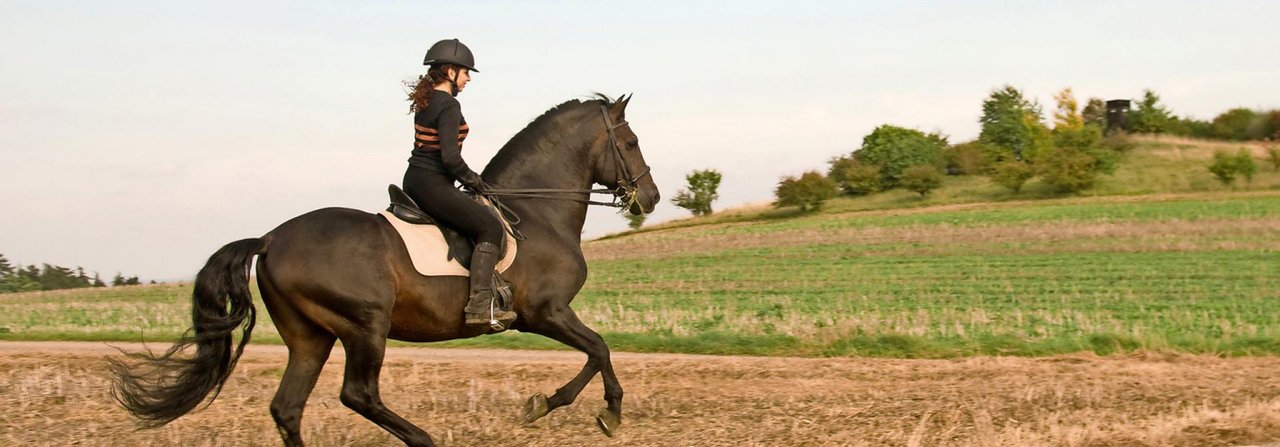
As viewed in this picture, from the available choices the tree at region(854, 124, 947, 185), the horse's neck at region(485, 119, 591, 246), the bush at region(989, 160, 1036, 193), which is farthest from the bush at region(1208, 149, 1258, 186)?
the horse's neck at region(485, 119, 591, 246)

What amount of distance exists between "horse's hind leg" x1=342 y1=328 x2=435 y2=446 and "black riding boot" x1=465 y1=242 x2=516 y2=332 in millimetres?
637

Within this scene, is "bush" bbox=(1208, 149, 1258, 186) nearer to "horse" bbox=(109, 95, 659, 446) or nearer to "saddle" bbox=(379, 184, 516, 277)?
"horse" bbox=(109, 95, 659, 446)

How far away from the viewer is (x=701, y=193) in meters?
68.7

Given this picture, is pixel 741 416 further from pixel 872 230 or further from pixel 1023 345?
pixel 872 230

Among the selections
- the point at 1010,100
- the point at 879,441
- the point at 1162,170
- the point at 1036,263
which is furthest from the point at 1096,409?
the point at 1010,100

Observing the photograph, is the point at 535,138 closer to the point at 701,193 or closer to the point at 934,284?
the point at 934,284

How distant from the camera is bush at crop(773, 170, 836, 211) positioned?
2457 inches

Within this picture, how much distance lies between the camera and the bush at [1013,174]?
62344 millimetres

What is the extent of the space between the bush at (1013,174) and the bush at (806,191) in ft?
A: 29.9

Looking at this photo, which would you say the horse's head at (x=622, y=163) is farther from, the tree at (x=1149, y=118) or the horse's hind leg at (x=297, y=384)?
the tree at (x=1149, y=118)

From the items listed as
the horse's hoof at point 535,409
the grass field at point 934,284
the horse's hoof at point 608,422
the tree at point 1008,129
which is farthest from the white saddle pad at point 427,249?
the tree at point 1008,129

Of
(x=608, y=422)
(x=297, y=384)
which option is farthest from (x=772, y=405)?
(x=297, y=384)

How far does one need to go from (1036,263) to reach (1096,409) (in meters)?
26.6

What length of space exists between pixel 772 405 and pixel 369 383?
3.64 metres
